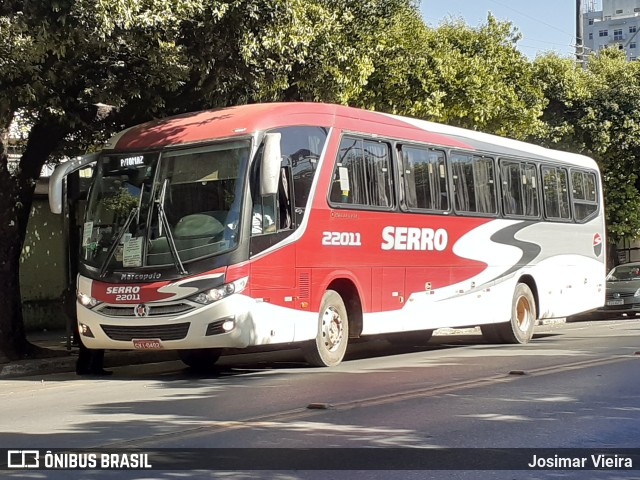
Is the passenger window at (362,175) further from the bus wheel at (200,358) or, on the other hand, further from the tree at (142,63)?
the bus wheel at (200,358)

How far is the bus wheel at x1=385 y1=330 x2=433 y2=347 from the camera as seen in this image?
741 inches

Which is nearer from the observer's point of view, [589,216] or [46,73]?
[46,73]

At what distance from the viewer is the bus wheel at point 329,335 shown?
13.7 m

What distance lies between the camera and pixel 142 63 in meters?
15.5

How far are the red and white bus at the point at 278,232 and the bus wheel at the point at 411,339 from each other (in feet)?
5.70

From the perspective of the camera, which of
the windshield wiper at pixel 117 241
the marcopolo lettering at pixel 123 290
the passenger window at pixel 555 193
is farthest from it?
the passenger window at pixel 555 193

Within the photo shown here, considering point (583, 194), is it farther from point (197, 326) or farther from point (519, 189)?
point (197, 326)

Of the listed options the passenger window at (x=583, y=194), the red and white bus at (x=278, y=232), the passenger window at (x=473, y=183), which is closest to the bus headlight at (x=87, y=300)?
the red and white bus at (x=278, y=232)

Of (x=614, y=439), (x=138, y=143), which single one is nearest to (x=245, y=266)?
(x=138, y=143)

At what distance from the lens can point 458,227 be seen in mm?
16859

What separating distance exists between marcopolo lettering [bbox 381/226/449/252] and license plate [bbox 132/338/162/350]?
4.00 m

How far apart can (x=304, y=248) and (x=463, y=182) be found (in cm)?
467

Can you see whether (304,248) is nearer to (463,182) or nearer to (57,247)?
(463,182)

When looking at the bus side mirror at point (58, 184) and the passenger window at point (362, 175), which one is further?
the passenger window at point (362, 175)
